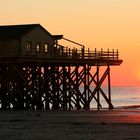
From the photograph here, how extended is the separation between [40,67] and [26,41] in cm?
446

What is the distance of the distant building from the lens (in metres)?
56.2

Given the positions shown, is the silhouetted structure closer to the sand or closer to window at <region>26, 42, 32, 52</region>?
window at <region>26, 42, 32, 52</region>

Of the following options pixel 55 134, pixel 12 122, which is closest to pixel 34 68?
pixel 12 122

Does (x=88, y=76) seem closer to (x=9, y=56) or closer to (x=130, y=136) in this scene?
(x=9, y=56)

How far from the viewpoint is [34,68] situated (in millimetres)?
61000

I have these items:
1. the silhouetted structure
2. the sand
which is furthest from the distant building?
the sand

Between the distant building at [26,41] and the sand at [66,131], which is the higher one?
the distant building at [26,41]

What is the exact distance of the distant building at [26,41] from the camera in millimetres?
56219

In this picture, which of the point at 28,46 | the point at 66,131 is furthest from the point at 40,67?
the point at 66,131

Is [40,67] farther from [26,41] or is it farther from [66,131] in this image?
[66,131]

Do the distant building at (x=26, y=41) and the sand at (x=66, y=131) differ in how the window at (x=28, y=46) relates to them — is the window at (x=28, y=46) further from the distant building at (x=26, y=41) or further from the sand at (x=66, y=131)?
the sand at (x=66, y=131)

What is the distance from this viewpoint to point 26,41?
57094 millimetres

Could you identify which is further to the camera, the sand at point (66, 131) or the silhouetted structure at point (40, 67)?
the silhouetted structure at point (40, 67)

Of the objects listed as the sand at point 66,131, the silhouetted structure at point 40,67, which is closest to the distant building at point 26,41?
the silhouetted structure at point 40,67
